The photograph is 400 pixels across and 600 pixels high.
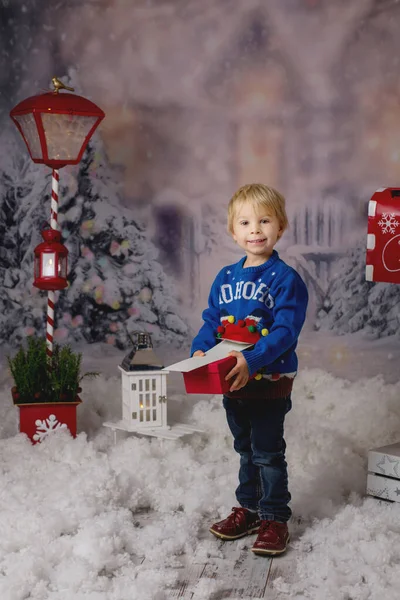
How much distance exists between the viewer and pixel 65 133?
386 cm

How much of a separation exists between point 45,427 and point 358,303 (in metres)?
2.04

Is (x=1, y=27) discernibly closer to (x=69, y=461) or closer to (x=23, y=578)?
(x=69, y=461)

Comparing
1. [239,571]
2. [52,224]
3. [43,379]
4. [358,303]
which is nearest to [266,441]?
[239,571]

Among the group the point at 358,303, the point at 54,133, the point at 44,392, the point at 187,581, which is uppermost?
the point at 54,133

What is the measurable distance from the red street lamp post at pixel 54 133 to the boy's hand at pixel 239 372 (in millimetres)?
1508

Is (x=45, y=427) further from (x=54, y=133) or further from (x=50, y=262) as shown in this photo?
(x=54, y=133)

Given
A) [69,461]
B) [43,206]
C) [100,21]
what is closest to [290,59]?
[100,21]

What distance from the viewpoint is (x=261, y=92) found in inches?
196

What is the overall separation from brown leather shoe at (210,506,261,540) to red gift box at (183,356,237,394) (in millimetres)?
599

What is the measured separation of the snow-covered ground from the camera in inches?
104

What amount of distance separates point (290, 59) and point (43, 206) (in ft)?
5.48

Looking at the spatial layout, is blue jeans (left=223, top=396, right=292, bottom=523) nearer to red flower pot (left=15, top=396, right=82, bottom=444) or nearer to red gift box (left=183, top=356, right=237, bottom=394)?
red gift box (left=183, top=356, right=237, bottom=394)

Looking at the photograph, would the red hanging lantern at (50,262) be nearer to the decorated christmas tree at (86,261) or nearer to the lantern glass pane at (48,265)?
the lantern glass pane at (48,265)

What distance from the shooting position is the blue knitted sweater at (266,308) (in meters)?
2.71
